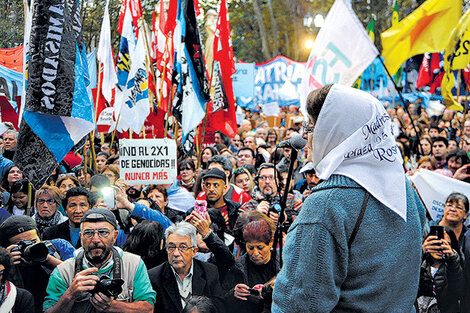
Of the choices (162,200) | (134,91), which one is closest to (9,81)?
(134,91)

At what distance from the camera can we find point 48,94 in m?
4.89

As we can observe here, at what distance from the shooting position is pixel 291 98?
2023cm

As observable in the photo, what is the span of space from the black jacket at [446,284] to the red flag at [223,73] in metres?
5.46

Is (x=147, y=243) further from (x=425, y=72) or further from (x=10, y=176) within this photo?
(x=425, y=72)

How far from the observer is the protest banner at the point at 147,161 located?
6770mm

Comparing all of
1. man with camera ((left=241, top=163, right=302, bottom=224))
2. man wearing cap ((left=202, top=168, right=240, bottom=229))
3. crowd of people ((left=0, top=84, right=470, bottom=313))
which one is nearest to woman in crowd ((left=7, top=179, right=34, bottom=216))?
crowd of people ((left=0, top=84, right=470, bottom=313))

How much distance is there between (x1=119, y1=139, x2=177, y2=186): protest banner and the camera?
6770 millimetres

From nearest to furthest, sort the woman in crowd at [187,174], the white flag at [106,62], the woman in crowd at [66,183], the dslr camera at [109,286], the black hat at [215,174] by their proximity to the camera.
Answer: the dslr camera at [109,286]
the black hat at [215,174]
the woman in crowd at [66,183]
the woman in crowd at [187,174]
the white flag at [106,62]

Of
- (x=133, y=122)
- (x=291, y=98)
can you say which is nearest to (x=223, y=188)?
(x=133, y=122)

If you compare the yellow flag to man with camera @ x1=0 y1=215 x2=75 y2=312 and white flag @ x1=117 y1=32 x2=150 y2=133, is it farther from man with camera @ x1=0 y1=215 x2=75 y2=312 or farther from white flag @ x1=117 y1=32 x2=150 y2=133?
man with camera @ x1=0 y1=215 x2=75 y2=312

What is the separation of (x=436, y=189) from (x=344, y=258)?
5536mm

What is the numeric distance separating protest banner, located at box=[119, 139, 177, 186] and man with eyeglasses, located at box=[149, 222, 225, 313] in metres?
2.00

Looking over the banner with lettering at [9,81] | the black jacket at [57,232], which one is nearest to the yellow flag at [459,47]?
the black jacket at [57,232]

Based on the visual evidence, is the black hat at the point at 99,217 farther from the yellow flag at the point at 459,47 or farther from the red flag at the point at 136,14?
the yellow flag at the point at 459,47
